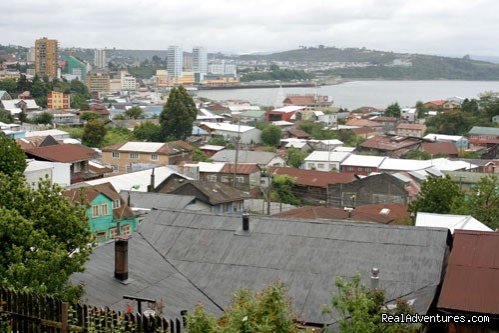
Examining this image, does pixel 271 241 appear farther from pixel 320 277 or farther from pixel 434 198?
pixel 434 198

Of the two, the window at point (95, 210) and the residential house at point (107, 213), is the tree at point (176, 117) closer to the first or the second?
the residential house at point (107, 213)

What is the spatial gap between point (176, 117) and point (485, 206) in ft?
49.7

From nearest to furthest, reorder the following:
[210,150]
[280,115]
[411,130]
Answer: [210,150] < [411,130] < [280,115]

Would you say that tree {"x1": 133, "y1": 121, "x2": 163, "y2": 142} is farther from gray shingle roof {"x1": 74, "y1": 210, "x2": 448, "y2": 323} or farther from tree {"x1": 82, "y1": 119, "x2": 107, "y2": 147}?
gray shingle roof {"x1": 74, "y1": 210, "x2": 448, "y2": 323}

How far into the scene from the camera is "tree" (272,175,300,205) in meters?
15.2

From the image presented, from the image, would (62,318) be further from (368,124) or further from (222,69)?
(222,69)

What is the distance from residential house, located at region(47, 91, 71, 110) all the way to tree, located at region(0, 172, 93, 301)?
113 ft

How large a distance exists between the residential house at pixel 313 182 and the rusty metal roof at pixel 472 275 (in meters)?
10.7

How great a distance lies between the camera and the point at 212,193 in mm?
11539

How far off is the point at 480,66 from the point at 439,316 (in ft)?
413

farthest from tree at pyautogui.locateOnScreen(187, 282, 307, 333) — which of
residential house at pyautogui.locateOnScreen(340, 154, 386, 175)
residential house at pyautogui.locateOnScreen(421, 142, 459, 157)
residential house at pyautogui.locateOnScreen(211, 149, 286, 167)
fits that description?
residential house at pyautogui.locateOnScreen(421, 142, 459, 157)

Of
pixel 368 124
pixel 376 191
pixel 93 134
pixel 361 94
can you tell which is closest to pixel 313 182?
pixel 376 191

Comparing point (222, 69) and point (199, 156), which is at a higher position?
point (222, 69)

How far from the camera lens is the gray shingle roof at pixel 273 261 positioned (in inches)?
179
